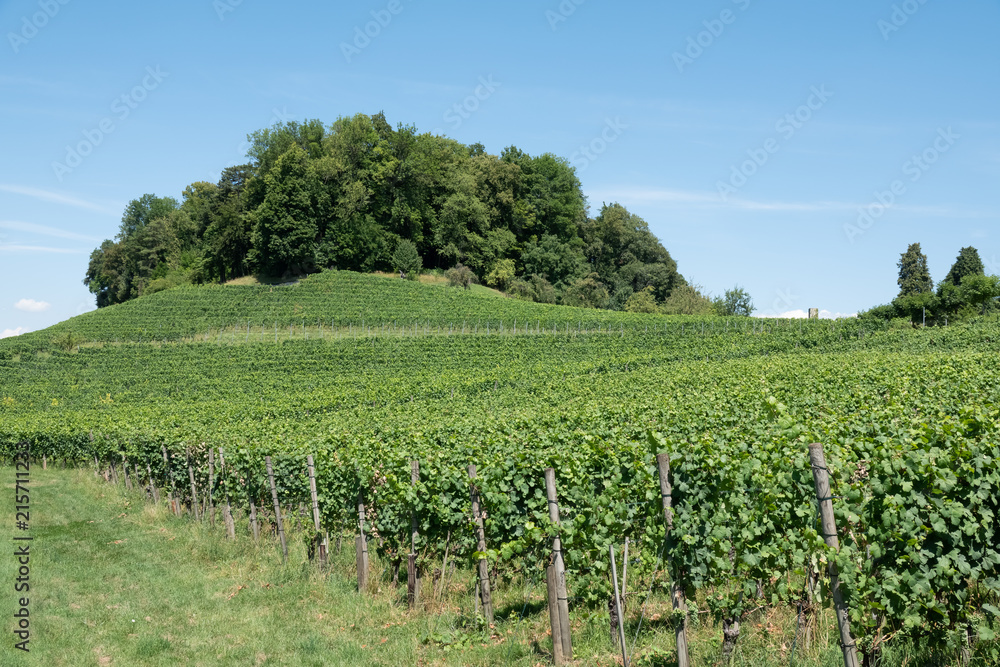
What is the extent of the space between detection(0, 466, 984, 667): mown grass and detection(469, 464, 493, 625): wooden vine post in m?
0.19

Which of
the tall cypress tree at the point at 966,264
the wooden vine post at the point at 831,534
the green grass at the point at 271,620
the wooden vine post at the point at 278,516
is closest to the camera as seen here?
the wooden vine post at the point at 831,534

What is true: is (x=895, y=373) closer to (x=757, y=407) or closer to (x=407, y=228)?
(x=757, y=407)

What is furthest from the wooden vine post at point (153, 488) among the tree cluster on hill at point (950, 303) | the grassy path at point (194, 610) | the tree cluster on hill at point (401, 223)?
the tree cluster on hill at point (401, 223)

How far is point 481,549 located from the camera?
795 cm

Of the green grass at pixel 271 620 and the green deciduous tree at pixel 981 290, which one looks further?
the green deciduous tree at pixel 981 290

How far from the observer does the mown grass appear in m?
6.42

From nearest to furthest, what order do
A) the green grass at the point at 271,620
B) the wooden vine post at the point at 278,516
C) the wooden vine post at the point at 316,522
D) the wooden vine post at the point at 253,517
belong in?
1. the green grass at the point at 271,620
2. the wooden vine post at the point at 316,522
3. the wooden vine post at the point at 278,516
4. the wooden vine post at the point at 253,517

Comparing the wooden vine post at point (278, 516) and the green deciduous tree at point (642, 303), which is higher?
the green deciduous tree at point (642, 303)

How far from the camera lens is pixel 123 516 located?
16.4 metres

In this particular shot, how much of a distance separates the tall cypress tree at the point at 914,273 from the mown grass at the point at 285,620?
71.6 m

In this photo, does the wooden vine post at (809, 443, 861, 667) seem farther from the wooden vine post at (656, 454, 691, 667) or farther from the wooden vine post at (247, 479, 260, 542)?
the wooden vine post at (247, 479, 260, 542)

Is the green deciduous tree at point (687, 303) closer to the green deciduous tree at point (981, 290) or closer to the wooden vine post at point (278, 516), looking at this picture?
the green deciduous tree at point (981, 290)

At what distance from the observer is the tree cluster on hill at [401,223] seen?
78375mm

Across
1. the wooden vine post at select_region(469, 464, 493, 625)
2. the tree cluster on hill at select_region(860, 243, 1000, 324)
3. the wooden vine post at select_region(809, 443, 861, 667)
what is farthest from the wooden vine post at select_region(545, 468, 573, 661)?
the tree cluster on hill at select_region(860, 243, 1000, 324)
